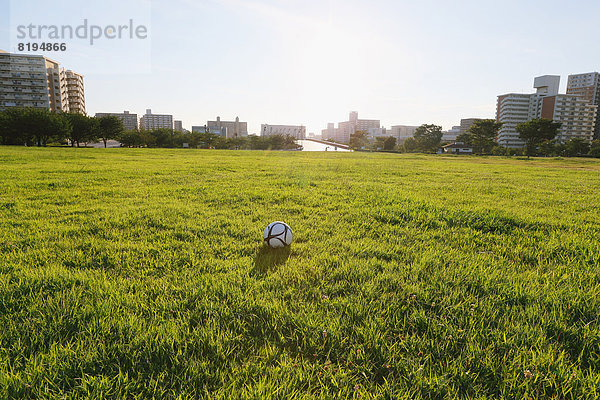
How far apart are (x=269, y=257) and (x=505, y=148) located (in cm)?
9144

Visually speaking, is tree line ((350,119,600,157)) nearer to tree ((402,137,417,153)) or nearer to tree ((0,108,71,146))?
tree ((402,137,417,153))

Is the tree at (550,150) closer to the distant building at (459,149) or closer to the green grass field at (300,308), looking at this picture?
the distant building at (459,149)

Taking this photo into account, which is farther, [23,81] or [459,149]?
[459,149]

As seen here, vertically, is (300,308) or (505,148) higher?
(505,148)

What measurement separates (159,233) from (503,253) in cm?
485

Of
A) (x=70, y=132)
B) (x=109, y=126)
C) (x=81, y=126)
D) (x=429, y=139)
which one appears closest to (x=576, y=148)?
(x=429, y=139)

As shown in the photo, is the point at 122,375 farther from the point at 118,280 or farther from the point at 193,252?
the point at 193,252

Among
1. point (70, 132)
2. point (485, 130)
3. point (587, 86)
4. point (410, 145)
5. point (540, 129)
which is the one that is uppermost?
point (587, 86)

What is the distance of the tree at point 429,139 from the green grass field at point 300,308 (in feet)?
279

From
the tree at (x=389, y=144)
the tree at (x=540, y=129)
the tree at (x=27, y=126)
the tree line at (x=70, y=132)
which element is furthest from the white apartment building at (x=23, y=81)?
the tree at (x=540, y=129)

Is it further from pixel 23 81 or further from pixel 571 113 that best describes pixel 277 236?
pixel 571 113

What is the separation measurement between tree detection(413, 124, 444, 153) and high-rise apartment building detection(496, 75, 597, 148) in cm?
4377

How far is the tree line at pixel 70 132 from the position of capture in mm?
42531

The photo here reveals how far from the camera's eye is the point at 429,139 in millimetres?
82500
